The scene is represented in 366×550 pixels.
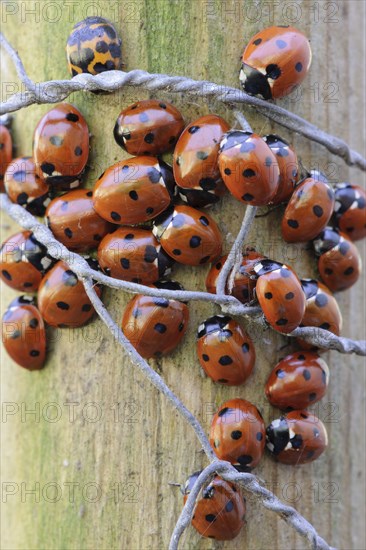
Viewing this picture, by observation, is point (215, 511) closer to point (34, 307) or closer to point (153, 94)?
point (34, 307)

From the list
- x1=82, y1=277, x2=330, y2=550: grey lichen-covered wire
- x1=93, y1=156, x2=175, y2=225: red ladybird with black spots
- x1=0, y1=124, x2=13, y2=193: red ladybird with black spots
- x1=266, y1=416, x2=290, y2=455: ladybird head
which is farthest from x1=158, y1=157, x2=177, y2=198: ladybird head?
x1=266, y1=416, x2=290, y2=455: ladybird head

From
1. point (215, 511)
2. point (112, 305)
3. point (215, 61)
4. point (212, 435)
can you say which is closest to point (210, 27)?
Result: point (215, 61)

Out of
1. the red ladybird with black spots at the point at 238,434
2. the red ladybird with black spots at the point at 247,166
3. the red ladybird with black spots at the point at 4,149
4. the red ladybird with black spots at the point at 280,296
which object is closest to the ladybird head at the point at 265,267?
the red ladybird with black spots at the point at 280,296

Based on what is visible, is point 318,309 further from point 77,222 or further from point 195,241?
point 77,222

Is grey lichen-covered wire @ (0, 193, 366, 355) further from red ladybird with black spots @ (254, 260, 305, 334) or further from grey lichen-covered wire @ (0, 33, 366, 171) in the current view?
grey lichen-covered wire @ (0, 33, 366, 171)

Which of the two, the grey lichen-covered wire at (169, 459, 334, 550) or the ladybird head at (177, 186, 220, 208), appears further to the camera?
the ladybird head at (177, 186, 220, 208)
